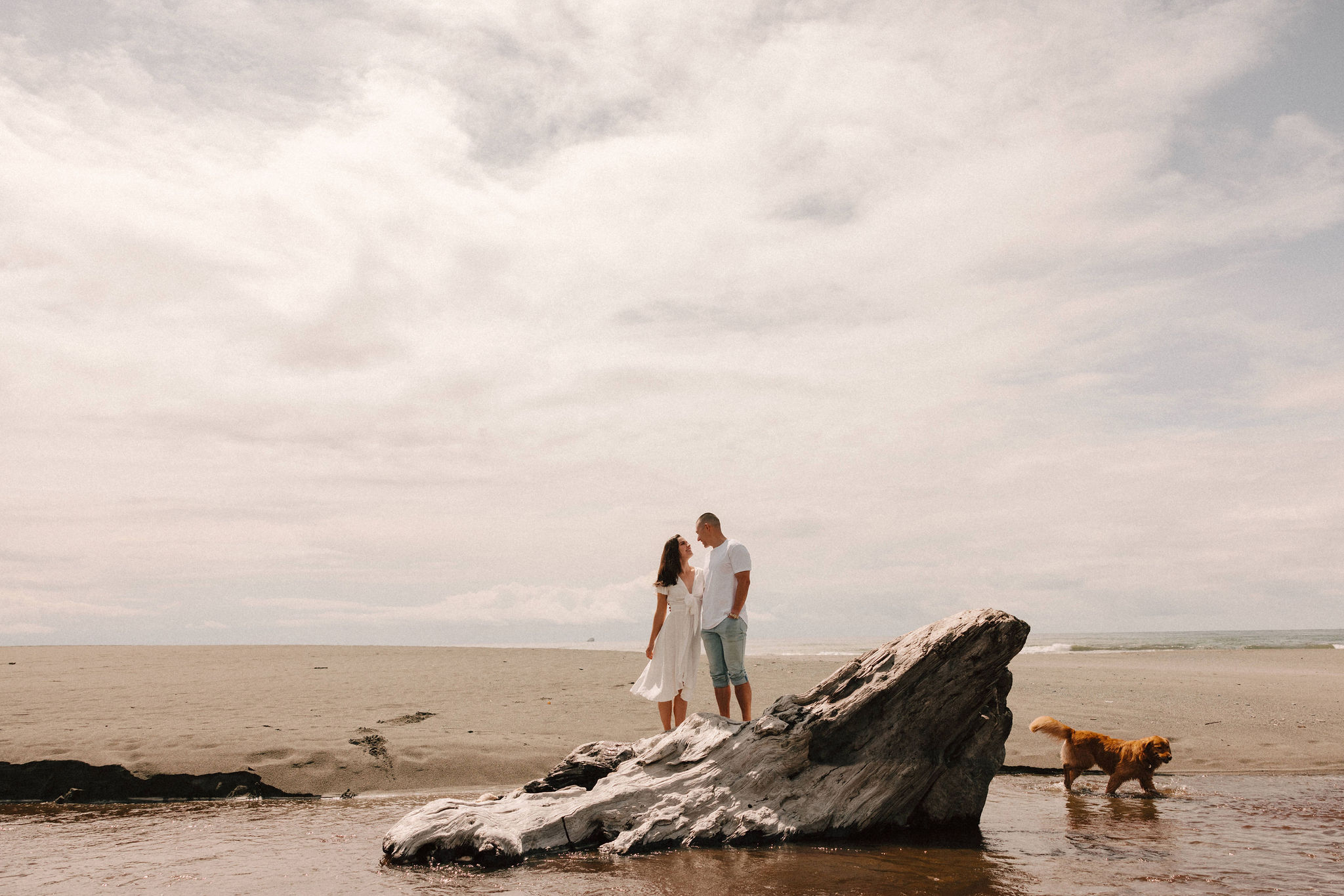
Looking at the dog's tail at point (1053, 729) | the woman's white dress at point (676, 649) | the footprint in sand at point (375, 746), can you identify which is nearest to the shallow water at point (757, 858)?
the dog's tail at point (1053, 729)

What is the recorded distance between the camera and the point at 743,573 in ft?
29.5

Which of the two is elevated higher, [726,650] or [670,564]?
[670,564]

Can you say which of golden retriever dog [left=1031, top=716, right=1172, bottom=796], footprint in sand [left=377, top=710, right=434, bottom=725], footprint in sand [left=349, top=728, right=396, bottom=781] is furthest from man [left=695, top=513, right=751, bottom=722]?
footprint in sand [left=377, top=710, right=434, bottom=725]

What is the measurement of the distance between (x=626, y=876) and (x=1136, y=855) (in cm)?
401

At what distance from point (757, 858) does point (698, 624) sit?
3.31 m

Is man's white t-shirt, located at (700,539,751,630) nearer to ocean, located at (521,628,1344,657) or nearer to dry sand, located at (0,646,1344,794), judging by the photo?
dry sand, located at (0,646,1344,794)

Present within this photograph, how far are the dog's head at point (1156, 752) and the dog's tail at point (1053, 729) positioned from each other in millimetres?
760

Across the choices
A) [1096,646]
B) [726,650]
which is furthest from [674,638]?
[1096,646]

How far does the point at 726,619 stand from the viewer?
352 inches

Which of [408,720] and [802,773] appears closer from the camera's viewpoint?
[802,773]

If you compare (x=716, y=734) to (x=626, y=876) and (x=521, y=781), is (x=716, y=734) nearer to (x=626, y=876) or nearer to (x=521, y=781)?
(x=626, y=876)

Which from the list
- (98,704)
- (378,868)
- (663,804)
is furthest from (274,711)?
(663,804)

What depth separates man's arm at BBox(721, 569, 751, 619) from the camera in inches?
352

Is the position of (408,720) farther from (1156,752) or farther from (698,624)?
(1156,752)
